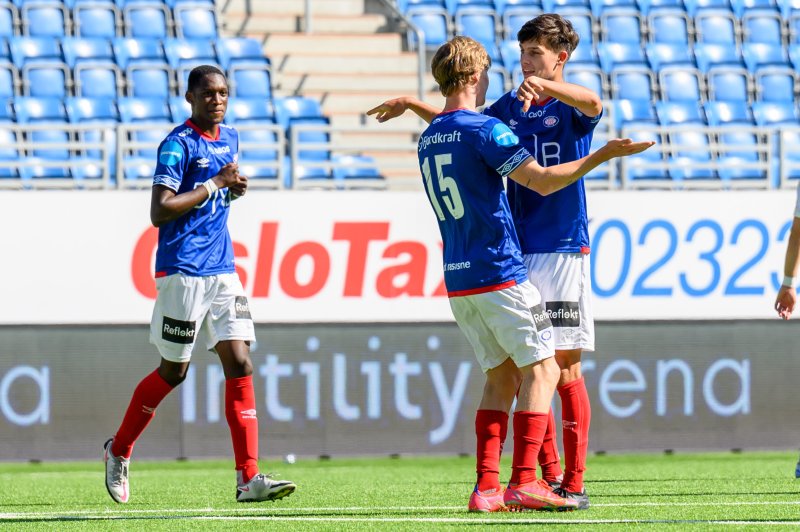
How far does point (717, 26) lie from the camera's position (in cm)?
1870

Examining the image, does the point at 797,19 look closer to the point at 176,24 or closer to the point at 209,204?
the point at 176,24

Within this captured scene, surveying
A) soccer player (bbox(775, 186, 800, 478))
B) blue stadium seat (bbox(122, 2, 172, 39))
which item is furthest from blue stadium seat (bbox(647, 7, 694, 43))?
soccer player (bbox(775, 186, 800, 478))

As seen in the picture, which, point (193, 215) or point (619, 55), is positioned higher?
point (619, 55)

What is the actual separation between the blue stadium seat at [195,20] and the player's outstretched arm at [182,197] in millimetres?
9959

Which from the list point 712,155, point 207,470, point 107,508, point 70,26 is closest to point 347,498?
point 107,508

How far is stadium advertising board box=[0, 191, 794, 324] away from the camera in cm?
1183

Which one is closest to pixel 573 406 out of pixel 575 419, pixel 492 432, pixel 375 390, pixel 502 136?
pixel 575 419

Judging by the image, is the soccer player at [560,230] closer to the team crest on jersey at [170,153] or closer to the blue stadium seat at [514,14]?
the team crest on jersey at [170,153]

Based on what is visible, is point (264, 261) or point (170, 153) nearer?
point (170, 153)

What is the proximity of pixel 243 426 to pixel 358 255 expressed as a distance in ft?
16.9

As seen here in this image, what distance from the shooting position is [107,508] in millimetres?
7039

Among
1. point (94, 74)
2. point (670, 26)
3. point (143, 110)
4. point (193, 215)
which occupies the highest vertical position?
point (670, 26)

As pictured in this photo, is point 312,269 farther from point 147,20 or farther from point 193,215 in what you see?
point 147,20

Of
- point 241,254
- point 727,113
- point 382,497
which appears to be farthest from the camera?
point 727,113
